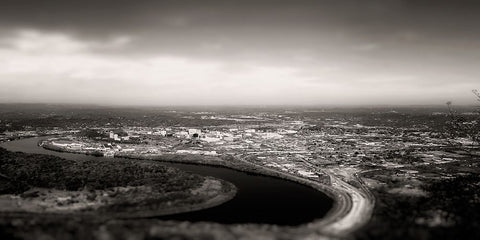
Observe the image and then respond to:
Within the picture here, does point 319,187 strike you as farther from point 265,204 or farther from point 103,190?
point 103,190

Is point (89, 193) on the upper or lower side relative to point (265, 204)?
upper

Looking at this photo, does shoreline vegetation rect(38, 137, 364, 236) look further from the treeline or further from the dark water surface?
the treeline

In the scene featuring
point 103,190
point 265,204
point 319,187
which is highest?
point 103,190

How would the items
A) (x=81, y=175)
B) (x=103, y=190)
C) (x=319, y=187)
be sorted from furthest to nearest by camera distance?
(x=81, y=175)
(x=319, y=187)
(x=103, y=190)

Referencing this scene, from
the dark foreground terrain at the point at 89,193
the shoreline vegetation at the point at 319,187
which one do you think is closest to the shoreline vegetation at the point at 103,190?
the dark foreground terrain at the point at 89,193

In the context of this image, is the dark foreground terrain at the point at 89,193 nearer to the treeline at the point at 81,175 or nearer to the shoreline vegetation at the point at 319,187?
the treeline at the point at 81,175

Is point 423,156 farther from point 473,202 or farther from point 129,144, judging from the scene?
point 129,144

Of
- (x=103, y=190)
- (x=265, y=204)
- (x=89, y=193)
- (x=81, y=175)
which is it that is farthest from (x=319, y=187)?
(x=81, y=175)
